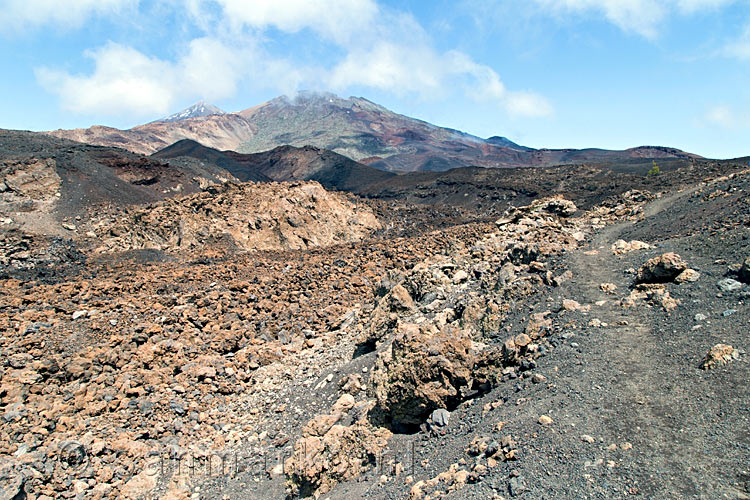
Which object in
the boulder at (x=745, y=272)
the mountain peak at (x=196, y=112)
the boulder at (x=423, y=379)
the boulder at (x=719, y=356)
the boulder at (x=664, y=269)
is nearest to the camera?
the boulder at (x=719, y=356)

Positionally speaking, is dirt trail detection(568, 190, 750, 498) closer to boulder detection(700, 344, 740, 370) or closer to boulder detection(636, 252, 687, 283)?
boulder detection(700, 344, 740, 370)

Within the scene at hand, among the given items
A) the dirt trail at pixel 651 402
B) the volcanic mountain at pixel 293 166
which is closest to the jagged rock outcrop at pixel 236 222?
the dirt trail at pixel 651 402

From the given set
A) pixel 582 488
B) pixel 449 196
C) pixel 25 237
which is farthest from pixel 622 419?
pixel 449 196

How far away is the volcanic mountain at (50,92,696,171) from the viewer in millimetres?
83312

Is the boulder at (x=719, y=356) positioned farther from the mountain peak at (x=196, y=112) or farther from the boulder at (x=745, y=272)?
the mountain peak at (x=196, y=112)

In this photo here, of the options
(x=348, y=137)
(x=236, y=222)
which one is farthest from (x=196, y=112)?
(x=236, y=222)

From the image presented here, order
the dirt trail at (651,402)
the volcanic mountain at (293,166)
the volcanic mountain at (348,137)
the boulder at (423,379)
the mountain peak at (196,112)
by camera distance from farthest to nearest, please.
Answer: the mountain peak at (196,112) < the volcanic mountain at (348,137) < the volcanic mountain at (293,166) < the boulder at (423,379) < the dirt trail at (651,402)

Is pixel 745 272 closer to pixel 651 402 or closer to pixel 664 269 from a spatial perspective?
pixel 664 269

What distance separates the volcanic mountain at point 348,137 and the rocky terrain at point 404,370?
72338mm

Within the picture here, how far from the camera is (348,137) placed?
106 metres

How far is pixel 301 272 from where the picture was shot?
13.4 m

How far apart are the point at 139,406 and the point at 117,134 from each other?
91.3m

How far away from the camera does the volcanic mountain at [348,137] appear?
8331 cm

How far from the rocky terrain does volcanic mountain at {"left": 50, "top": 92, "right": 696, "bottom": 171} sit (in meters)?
72.3
